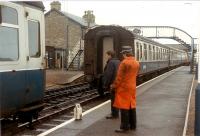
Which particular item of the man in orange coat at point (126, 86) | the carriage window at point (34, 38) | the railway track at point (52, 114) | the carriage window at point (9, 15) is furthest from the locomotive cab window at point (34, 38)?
the man in orange coat at point (126, 86)

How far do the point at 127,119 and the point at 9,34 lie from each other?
2.91m

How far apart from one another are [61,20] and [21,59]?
42690 millimetres

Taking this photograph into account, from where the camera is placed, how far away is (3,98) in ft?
27.7

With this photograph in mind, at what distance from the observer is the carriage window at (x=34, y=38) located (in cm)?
971

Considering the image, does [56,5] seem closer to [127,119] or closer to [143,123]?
[143,123]

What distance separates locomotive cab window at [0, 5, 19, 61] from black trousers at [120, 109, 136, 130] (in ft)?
8.04

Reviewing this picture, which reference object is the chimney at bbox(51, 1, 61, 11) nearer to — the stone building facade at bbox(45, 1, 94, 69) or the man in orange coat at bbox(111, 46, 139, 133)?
the stone building facade at bbox(45, 1, 94, 69)

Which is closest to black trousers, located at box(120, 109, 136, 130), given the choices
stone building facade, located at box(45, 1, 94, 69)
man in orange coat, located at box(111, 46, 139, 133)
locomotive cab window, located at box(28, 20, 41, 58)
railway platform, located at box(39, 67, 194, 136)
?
man in orange coat, located at box(111, 46, 139, 133)

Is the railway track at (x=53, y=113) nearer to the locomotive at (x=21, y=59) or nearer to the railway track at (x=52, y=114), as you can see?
the railway track at (x=52, y=114)

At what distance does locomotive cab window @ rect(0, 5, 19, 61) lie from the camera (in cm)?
855

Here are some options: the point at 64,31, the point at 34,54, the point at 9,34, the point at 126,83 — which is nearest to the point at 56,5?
the point at 64,31

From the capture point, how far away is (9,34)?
346 inches

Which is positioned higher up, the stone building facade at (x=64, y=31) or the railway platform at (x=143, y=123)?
the stone building facade at (x=64, y=31)

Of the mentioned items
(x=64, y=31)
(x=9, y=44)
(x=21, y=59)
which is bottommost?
(x=21, y=59)
